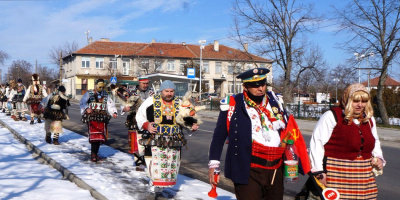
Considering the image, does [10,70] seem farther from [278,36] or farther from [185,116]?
[185,116]

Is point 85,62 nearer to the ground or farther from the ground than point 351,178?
farther from the ground

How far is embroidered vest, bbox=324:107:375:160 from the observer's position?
409 cm

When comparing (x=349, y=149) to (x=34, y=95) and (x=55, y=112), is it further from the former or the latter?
(x=34, y=95)

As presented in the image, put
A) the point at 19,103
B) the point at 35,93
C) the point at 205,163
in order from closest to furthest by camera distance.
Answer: the point at 205,163 → the point at 35,93 → the point at 19,103

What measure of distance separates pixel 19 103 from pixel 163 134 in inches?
632

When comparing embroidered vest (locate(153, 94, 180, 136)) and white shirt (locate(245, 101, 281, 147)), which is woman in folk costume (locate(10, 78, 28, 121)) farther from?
white shirt (locate(245, 101, 281, 147))

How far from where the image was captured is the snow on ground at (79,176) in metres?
6.45

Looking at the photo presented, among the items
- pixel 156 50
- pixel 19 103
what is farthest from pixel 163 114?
pixel 156 50

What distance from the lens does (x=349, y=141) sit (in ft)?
13.4

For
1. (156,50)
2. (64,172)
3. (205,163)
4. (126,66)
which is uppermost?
(156,50)

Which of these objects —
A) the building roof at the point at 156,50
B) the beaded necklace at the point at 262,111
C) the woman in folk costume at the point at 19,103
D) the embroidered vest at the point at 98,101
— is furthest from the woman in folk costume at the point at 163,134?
the building roof at the point at 156,50

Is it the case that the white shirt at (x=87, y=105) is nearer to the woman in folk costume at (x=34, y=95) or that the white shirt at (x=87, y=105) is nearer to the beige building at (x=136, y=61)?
the woman in folk costume at (x=34, y=95)

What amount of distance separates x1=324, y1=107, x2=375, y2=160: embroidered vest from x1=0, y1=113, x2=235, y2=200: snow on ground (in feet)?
8.83

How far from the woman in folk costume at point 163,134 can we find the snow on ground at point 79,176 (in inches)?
21.7
